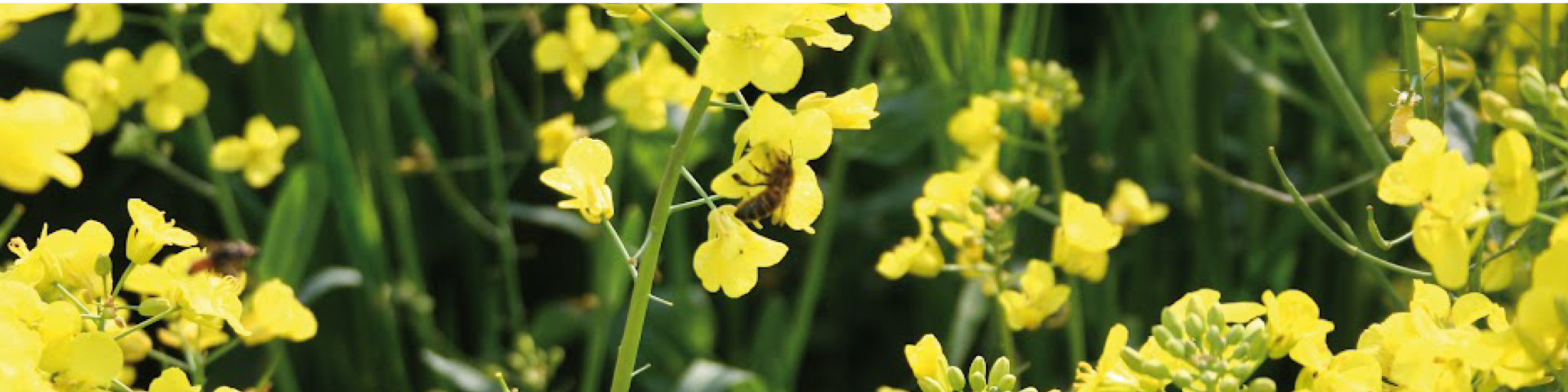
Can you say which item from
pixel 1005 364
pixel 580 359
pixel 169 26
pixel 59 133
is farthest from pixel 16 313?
pixel 580 359

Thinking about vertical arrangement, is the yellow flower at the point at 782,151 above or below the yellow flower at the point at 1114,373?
above

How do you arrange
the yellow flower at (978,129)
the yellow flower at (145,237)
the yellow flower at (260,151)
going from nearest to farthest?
the yellow flower at (145,237) < the yellow flower at (978,129) < the yellow flower at (260,151)

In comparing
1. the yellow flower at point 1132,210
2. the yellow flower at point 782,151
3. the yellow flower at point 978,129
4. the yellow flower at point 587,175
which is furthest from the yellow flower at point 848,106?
the yellow flower at point 1132,210

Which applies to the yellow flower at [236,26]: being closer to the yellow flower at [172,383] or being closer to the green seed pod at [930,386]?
the yellow flower at [172,383]

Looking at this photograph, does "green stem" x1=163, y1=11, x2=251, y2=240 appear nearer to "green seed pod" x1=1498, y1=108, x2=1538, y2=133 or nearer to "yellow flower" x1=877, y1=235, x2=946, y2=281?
"yellow flower" x1=877, y1=235, x2=946, y2=281

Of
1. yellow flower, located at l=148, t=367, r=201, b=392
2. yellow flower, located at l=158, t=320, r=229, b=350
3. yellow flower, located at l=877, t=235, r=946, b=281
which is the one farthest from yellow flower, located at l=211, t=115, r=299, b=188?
yellow flower, located at l=148, t=367, r=201, b=392
